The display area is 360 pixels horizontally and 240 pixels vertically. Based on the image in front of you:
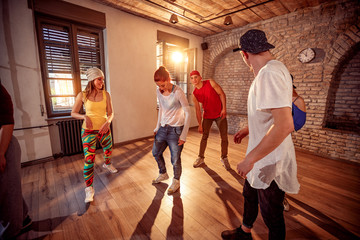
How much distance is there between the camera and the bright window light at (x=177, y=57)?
5.48 meters

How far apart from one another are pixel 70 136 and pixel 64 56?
170 centimetres

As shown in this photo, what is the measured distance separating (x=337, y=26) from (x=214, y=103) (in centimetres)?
317

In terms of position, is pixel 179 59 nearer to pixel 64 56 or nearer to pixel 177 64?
pixel 177 64

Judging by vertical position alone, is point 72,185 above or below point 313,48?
below

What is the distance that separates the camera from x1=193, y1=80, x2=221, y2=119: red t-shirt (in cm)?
299

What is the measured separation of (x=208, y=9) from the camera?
3883 millimetres

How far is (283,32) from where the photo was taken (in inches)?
163

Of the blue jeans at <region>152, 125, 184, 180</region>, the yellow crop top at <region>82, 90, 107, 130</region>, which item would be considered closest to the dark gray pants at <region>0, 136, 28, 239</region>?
the yellow crop top at <region>82, 90, 107, 130</region>

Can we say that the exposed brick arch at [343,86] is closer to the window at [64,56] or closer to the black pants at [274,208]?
the black pants at [274,208]

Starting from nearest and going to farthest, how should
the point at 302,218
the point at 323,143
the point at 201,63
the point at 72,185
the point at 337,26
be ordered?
the point at 302,218 < the point at 72,185 < the point at 337,26 < the point at 323,143 < the point at 201,63

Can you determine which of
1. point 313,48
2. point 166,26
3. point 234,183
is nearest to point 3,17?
point 166,26

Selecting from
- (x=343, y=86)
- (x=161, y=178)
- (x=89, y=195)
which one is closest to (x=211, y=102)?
(x=161, y=178)

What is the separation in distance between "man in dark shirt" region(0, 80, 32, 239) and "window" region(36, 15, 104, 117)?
8.10 ft

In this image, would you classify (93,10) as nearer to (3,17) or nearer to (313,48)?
(3,17)
